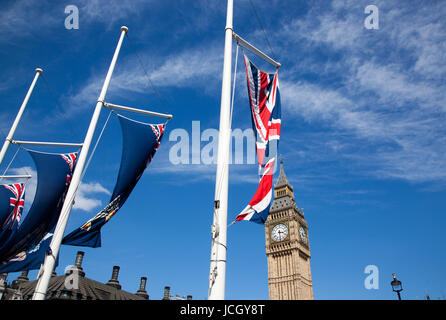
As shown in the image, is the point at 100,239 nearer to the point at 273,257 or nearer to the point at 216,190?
the point at 216,190

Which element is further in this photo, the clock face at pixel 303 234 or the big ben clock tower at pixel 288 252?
the clock face at pixel 303 234

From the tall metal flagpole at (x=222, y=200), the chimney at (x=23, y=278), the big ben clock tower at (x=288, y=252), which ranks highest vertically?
the big ben clock tower at (x=288, y=252)

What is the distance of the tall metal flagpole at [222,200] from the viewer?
696 centimetres

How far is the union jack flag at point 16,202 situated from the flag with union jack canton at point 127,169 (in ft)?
24.1

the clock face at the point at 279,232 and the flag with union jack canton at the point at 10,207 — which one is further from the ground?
the clock face at the point at 279,232

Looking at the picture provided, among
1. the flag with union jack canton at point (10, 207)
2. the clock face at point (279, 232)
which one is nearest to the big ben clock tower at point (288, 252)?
the clock face at point (279, 232)

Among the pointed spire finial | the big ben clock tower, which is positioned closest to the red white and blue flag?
the big ben clock tower

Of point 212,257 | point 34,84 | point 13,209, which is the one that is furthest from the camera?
point 34,84

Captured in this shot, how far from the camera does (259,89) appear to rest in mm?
10375

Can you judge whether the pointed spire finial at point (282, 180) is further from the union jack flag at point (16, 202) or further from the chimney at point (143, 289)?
the union jack flag at point (16, 202)

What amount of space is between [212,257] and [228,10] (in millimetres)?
8138
